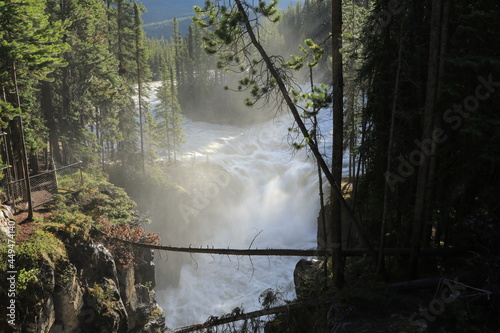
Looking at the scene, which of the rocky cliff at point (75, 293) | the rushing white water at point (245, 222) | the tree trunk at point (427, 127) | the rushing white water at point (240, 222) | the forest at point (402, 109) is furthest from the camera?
the rushing white water at point (240, 222)

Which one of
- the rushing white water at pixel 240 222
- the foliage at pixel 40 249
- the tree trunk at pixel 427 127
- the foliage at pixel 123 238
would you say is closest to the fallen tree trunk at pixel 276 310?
the tree trunk at pixel 427 127

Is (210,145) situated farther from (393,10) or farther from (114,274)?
(393,10)

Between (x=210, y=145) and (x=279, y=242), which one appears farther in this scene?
(x=210, y=145)

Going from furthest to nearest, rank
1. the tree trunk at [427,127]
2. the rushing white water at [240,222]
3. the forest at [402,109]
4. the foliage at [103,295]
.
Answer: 1. the rushing white water at [240,222]
2. the foliage at [103,295]
3. the tree trunk at [427,127]
4. the forest at [402,109]

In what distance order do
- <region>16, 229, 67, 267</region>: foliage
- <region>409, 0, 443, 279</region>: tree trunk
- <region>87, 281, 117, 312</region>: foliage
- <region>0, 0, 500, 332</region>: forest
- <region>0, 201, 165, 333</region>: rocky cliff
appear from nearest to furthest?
<region>0, 0, 500, 332</region>: forest → <region>409, 0, 443, 279</region>: tree trunk → <region>0, 201, 165, 333</region>: rocky cliff → <region>16, 229, 67, 267</region>: foliage → <region>87, 281, 117, 312</region>: foliage

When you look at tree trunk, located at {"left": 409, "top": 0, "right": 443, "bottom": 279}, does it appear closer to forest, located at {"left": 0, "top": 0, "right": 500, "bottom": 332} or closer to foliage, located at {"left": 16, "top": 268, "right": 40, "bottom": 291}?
forest, located at {"left": 0, "top": 0, "right": 500, "bottom": 332}

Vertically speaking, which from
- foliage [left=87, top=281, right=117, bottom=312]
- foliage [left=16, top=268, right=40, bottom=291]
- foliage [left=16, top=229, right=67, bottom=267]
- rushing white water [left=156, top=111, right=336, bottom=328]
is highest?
foliage [left=16, top=229, right=67, bottom=267]

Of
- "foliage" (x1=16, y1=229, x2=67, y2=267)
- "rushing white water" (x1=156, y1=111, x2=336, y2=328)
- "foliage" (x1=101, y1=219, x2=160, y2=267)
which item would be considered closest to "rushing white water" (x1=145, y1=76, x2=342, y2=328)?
"rushing white water" (x1=156, y1=111, x2=336, y2=328)

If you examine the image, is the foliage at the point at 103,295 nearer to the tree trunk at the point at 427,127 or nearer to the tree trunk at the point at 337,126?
the tree trunk at the point at 337,126

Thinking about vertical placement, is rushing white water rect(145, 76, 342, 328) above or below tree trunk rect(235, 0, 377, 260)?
below

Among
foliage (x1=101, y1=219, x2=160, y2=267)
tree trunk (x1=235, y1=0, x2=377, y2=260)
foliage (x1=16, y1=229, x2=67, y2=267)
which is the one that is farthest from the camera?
foliage (x1=101, y1=219, x2=160, y2=267)

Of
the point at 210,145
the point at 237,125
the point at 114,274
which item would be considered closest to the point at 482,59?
the point at 114,274

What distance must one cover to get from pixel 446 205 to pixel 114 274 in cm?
1320

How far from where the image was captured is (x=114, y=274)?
15422 mm
